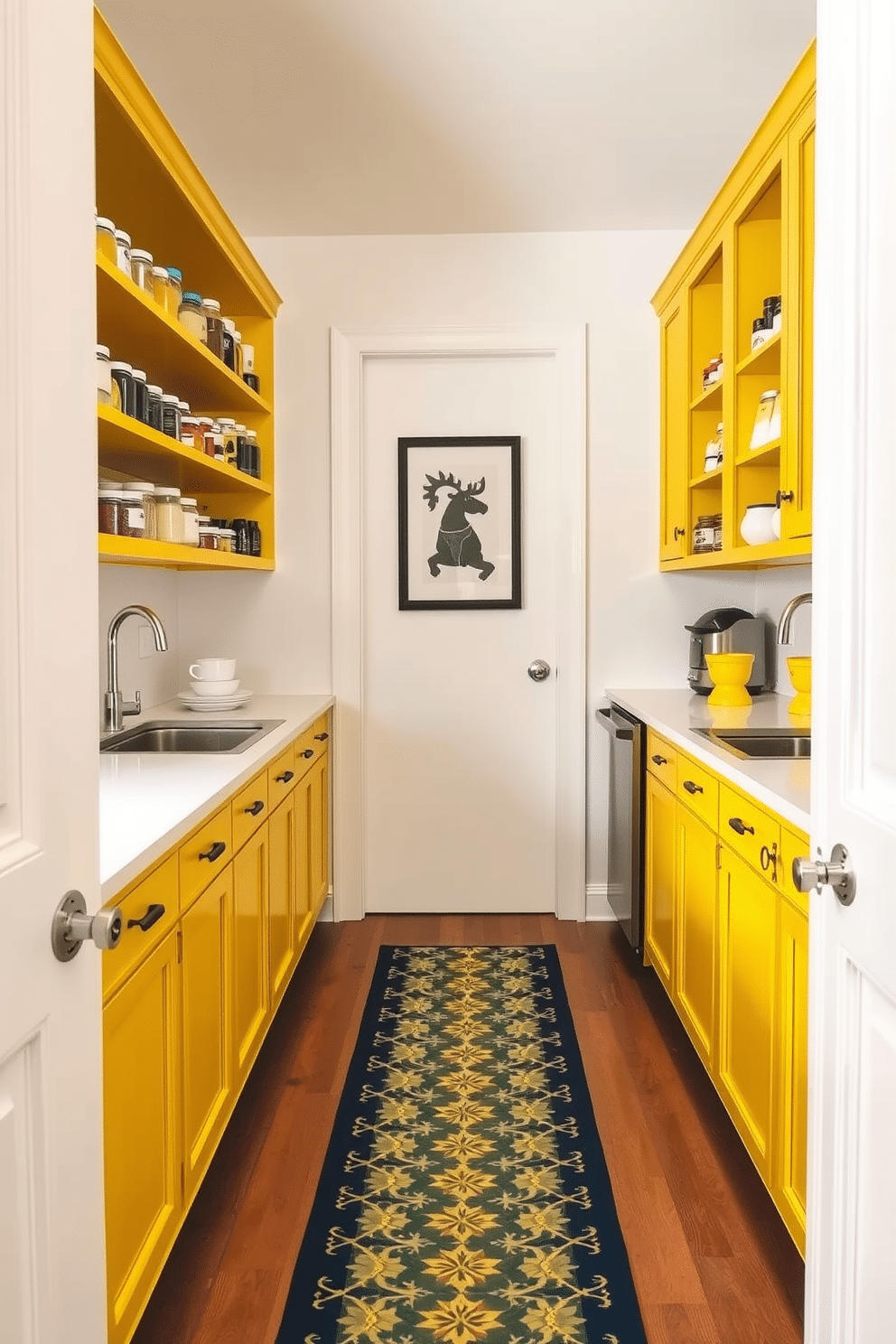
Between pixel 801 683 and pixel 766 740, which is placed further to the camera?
pixel 801 683

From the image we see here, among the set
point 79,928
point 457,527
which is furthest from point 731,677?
point 79,928

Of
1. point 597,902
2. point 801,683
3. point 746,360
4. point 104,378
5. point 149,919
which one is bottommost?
point 597,902

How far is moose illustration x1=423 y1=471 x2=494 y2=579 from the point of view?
387 centimetres

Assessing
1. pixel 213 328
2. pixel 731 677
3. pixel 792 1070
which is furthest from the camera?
pixel 731 677

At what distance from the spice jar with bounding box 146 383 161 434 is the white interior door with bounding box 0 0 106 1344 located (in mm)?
1442

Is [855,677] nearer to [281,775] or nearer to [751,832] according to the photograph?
[751,832]

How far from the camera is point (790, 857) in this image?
1.77 m

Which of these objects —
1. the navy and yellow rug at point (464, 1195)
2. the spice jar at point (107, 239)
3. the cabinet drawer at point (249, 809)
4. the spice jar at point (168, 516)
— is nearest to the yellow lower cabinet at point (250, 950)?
the cabinet drawer at point (249, 809)

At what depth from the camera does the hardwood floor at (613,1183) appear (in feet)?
5.78

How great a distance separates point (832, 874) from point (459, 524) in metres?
2.88

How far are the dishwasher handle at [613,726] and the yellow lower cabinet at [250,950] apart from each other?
1.23 m

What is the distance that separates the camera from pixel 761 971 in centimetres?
192

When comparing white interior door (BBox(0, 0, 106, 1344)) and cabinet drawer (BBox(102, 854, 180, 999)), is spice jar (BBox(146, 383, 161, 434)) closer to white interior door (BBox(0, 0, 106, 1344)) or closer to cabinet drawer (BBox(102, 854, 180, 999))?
cabinet drawer (BBox(102, 854, 180, 999))

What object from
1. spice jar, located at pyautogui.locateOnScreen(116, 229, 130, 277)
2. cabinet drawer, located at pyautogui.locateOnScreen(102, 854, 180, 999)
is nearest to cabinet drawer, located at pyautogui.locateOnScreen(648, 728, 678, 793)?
cabinet drawer, located at pyautogui.locateOnScreen(102, 854, 180, 999)
